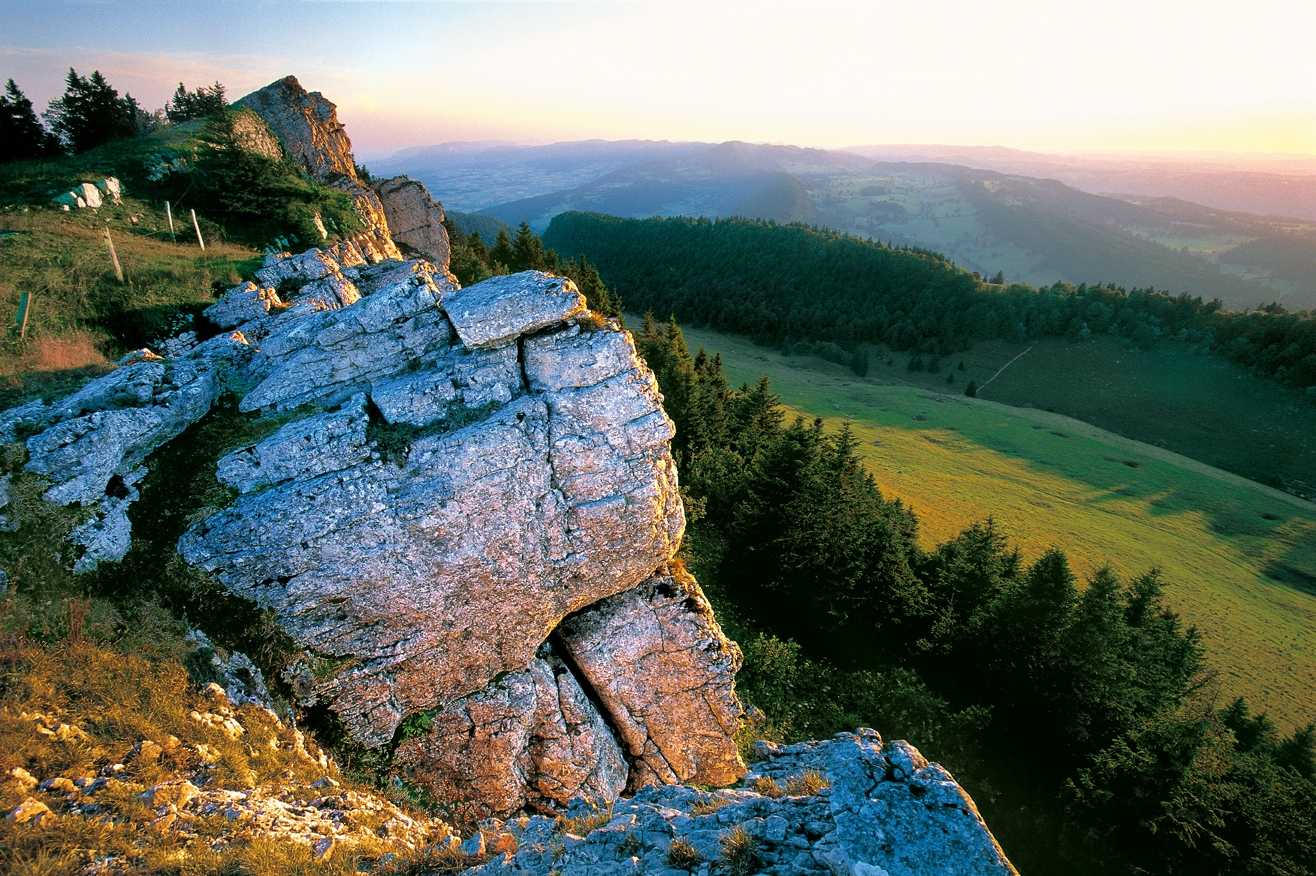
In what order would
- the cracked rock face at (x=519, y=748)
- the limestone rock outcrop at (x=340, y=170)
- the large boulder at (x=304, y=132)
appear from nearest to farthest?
the cracked rock face at (x=519, y=748) → the limestone rock outcrop at (x=340, y=170) → the large boulder at (x=304, y=132)

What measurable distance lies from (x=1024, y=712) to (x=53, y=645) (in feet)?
111

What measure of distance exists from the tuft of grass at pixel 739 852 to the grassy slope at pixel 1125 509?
1761 inches

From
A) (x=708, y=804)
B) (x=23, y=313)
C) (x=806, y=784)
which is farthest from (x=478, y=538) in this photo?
(x=23, y=313)

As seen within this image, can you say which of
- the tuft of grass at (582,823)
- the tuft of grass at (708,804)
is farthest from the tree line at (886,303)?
the tuft of grass at (582,823)

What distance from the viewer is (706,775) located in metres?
15.7

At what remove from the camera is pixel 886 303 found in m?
136

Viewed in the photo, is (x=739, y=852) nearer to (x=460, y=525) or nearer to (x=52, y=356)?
(x=460, y=525)

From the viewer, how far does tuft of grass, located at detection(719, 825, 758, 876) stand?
7.55 m

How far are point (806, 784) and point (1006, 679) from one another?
22795 mm

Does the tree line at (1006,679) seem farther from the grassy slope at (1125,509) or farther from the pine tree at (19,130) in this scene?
the pine tree at (19,130)

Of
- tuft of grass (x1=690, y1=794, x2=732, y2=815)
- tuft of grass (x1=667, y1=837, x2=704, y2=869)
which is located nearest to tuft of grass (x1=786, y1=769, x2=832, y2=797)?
tuft of grass (x1=690, y1=794, x2=732, y2=815)

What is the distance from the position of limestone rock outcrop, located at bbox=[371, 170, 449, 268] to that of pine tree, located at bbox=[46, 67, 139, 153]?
15.7 metres

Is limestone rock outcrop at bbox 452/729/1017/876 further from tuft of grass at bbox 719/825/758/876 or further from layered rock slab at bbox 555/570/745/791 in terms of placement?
layered rock slab at bbox 555/570/745/791

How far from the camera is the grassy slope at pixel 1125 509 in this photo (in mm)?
38969
